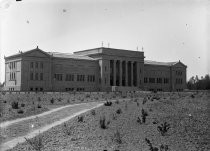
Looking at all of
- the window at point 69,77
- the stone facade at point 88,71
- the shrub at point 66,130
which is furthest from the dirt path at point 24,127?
the window at point 69,77

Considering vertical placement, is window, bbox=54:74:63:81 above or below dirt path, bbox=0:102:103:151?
above

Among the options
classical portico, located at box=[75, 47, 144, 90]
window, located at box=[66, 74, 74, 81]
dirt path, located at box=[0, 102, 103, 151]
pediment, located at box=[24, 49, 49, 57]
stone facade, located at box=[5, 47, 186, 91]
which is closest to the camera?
dirt path, located at box=[0, 102, 103, 151]

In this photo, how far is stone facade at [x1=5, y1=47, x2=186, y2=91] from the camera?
228 ft

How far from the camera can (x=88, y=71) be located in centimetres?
8200

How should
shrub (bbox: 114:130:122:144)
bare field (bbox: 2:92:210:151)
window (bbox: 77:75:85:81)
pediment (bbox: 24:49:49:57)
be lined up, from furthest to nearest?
window (bbox: 77:75:85:81) < pediment (bbox: 24:49:49:57) < shrub (bbox: 114:130:122:144) < bare field (bbox: 2:92:210:151)

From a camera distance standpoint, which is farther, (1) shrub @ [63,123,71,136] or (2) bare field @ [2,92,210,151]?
(1) shrub @ [63,123,71,136]

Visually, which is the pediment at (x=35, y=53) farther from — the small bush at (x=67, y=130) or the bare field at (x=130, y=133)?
the small bush at (x=67, y=130)

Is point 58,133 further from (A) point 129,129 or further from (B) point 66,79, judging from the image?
(B) point 66,79

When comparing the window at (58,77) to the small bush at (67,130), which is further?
the window at (58,77)

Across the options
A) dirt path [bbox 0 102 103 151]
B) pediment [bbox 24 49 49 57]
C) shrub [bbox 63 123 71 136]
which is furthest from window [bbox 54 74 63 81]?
shrub [bbox 63 123 71 136]

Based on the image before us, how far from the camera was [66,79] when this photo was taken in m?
76.7

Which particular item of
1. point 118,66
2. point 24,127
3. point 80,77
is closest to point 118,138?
point 24,127

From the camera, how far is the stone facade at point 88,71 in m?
69.6

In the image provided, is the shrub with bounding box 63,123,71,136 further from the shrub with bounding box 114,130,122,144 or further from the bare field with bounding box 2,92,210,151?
the shrub with bounding box 114,130,122,144
